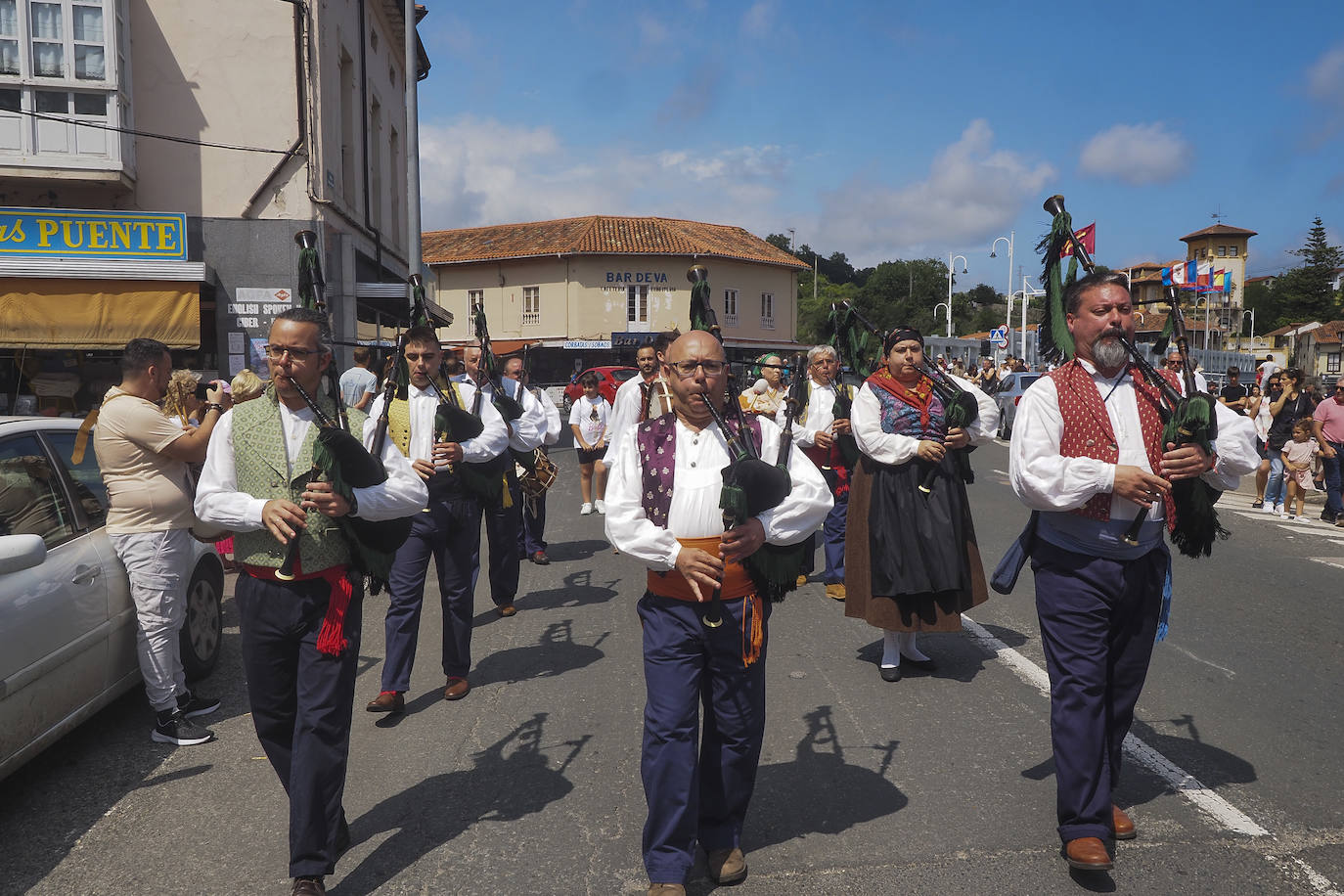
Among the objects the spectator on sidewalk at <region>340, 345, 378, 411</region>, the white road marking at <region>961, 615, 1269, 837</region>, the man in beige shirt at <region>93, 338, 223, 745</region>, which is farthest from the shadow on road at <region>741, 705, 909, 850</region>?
the spectator on sidewalk at <region>340, 345, 378, 411</region>

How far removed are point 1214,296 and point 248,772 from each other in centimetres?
10468

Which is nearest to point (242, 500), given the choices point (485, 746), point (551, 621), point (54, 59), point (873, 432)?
point (485, 746)

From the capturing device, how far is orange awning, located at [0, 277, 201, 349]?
46.3 feet

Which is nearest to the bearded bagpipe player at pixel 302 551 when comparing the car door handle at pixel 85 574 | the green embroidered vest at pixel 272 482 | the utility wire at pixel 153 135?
the green embroidered vest at pixel 272 482

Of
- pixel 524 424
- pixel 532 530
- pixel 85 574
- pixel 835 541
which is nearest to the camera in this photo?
pixel 85 574

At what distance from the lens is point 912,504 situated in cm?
563

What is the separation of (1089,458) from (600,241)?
44.4 metres

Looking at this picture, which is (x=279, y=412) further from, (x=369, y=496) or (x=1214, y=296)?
(x=1214, y=296)

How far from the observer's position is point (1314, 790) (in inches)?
158

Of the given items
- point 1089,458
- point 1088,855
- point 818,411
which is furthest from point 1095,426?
point 818,411

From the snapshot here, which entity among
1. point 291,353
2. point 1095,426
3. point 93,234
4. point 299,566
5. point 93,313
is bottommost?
point 299,566

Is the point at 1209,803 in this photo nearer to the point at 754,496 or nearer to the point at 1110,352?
the point at 1110,352

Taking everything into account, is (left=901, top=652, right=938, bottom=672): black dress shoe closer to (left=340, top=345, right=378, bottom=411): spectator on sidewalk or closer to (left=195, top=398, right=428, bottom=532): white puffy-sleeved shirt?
(left=195, top=398, right=428, bottom=532): white puffy-sleeved shirt

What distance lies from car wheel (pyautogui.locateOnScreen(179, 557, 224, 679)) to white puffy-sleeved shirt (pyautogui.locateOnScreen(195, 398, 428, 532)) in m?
2.23
